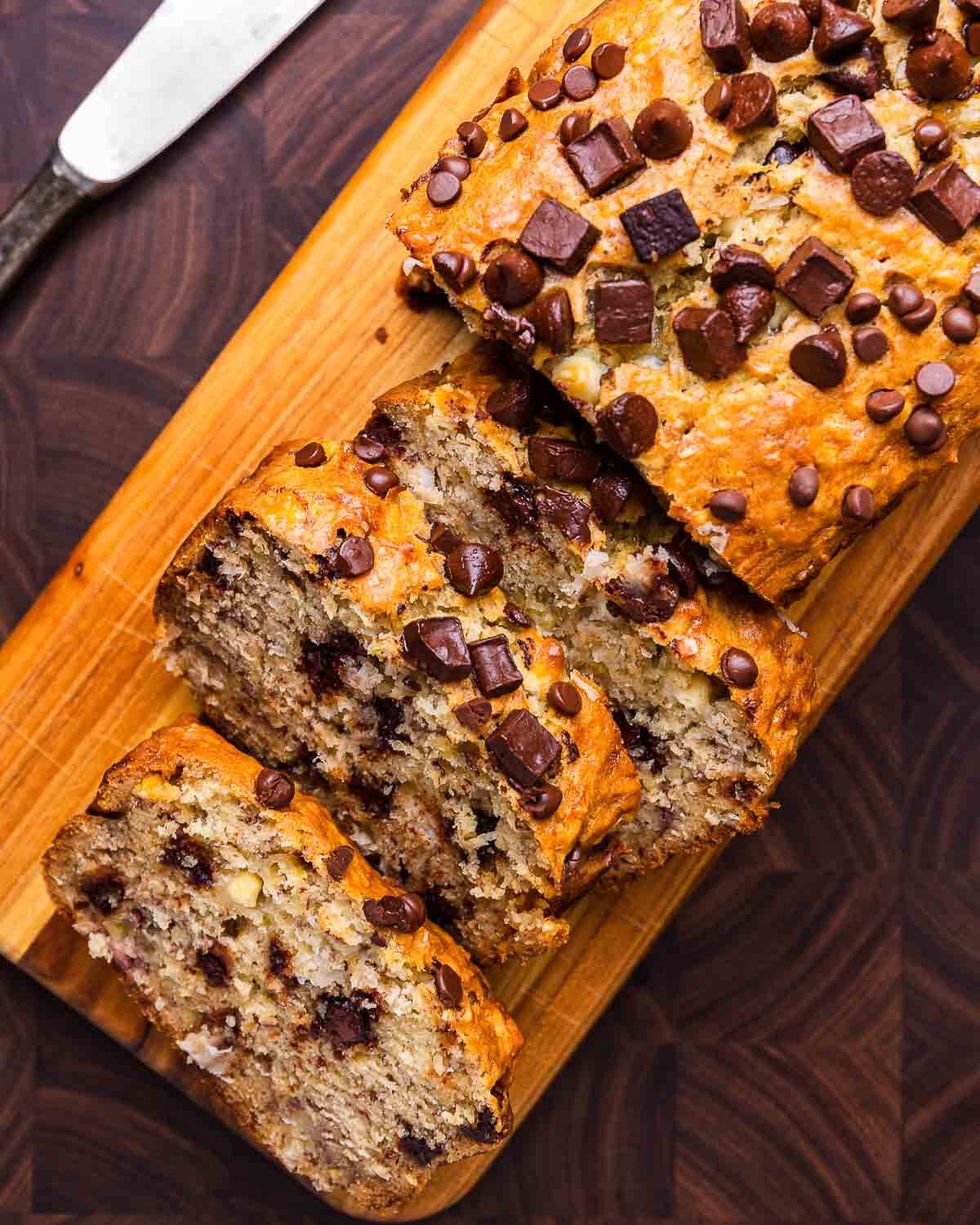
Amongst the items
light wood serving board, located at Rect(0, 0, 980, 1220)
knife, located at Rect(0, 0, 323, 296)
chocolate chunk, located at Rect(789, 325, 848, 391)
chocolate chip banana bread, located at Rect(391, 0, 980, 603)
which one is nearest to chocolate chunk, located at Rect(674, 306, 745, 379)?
chocolate chip banana bread, located at Rect(391, 0, 980, 603)

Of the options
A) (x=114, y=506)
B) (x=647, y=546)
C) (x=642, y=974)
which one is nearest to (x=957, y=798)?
(x=642, y=974)

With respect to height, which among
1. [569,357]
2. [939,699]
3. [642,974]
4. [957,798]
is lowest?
[642,974]

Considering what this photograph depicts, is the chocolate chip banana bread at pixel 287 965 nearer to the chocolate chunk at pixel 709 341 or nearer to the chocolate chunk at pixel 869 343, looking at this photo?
the chocolate chunk at pixel 709 341

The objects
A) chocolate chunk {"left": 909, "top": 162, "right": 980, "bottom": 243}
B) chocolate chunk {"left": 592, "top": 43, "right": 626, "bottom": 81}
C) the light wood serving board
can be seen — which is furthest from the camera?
the light wood serving board

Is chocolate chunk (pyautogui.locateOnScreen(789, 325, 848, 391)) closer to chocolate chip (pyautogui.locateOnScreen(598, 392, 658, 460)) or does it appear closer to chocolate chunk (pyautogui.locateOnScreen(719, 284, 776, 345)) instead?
chocolate chunk (pyautogui.locateOnScreen(719, 284, 776, 345))

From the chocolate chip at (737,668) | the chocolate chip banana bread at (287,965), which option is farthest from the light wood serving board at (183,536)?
the chocolate chip at (737,668)

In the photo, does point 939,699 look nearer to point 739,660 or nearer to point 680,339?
point 739,660

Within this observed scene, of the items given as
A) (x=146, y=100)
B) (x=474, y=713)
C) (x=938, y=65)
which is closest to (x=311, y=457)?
(x=474, y=713)
